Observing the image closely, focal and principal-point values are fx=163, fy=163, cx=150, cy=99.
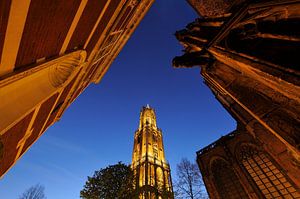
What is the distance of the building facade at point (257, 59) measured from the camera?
278cm

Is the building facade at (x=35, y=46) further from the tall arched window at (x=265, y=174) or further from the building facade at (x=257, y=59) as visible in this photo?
the tall arched window at (x=265, y=174)

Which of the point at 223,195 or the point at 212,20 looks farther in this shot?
the point at 223,195

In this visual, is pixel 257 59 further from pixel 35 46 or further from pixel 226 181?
pixel 226 181

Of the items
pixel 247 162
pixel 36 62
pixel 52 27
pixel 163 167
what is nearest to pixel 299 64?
→ pixel 52 27

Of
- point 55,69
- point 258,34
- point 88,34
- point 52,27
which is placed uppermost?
point 88,34

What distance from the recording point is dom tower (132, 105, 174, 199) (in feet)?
160

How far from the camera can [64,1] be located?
3801 millimetres

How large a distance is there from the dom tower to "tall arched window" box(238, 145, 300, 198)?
30.7 metres

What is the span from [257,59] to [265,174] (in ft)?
57.1

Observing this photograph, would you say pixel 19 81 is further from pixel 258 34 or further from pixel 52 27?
pixel 258 34

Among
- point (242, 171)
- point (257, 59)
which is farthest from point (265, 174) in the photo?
point (257, 59)

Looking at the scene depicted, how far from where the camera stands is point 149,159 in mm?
54000

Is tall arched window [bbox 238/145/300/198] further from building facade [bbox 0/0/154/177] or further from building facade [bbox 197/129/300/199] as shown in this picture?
building facade [bbox 0/0/154/177]

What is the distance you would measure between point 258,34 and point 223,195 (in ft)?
64.4
